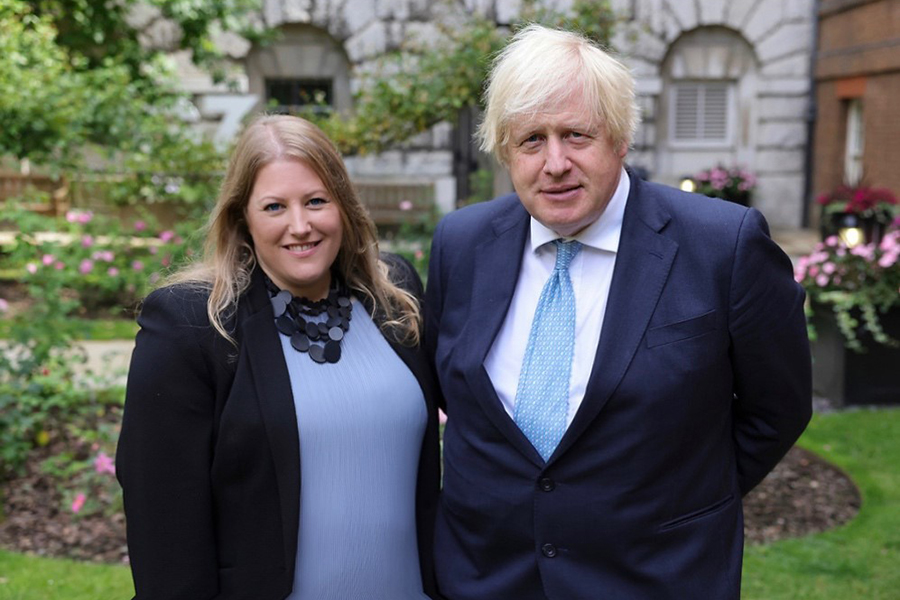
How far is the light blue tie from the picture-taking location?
220 centimetres

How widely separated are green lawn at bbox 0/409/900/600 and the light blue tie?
2.20 m

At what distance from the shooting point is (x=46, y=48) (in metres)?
7.07

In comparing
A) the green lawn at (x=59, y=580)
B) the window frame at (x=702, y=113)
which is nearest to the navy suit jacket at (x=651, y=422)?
the green lawn at (x=59, y=580)

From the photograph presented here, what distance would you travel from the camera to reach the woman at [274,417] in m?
2.22

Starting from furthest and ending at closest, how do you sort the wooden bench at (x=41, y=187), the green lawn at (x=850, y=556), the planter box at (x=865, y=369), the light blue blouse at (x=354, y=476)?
the wooden bench at (x=41, y=187) → the planter box at (x=865, y=369) → the green lawn at (x=850, y=556) → the light blue blouse at (x=354, y=476)

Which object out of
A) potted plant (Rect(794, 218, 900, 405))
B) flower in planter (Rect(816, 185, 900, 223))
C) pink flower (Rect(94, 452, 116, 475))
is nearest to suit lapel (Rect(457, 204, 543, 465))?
pink flower (Rect(94, 452, 116, 475))

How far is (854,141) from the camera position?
14.6 metres

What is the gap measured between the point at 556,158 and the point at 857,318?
509 centimetres

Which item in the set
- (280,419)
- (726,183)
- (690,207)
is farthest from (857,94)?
(280,419)

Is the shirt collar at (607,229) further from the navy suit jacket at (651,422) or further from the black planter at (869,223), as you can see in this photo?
the black planter at (869,223)

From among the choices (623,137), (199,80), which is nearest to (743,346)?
(623,137)

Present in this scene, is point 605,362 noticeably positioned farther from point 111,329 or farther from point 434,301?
point 111,329

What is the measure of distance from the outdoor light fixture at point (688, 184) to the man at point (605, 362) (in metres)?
11.8

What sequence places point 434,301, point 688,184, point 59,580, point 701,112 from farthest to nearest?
point 701,112
point 688,184
point 59,580
point 434,301
